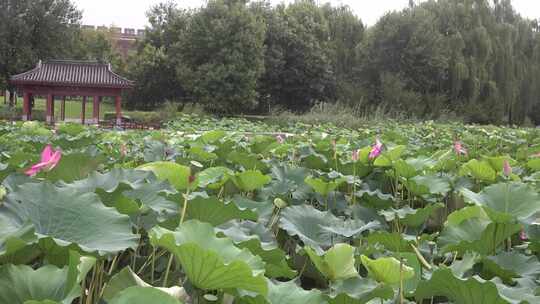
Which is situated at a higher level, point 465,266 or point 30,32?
point 30,32

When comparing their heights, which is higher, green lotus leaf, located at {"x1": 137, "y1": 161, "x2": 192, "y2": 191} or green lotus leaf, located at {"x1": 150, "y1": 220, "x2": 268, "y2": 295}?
green lotus leaf, located at {"x1": 150, "y1": 220, "x2": 268, "y2": 295}

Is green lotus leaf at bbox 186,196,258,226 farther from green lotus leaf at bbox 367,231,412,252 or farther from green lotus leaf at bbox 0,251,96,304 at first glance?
green lotus leaf at bbox 0,251,96,304

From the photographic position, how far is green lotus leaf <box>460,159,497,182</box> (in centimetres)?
189

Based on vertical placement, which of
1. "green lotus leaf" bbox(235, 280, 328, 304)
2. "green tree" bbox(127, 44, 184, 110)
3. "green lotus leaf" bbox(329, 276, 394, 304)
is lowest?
"green tree" bbox(127, 44, 184, 110)

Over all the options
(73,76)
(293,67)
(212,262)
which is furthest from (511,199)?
(293,67)

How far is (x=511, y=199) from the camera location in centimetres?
132

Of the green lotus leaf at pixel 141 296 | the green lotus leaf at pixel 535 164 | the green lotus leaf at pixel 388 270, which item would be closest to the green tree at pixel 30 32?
the green lotus leaf at pixel 535 164

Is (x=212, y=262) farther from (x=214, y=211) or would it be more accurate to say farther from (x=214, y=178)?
(x=214, y=178)

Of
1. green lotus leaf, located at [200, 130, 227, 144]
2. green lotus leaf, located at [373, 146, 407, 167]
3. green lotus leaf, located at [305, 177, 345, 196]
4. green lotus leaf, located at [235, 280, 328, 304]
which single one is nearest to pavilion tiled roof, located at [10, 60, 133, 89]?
green lotus leaf, located at [200, 130, 227, 144]

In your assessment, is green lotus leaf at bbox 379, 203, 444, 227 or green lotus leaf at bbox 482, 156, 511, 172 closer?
green lotus leaf at bbox 379, 203, 444, 227

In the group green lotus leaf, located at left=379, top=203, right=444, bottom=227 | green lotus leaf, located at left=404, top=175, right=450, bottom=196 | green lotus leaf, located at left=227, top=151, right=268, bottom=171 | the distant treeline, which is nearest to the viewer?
green lotus leaf, located at left=379, top=203, right=444, bottom=227

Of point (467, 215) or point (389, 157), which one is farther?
point (389, 157)

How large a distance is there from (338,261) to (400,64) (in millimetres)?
25262

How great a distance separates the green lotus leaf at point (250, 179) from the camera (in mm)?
1456
